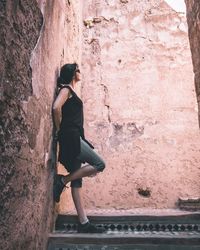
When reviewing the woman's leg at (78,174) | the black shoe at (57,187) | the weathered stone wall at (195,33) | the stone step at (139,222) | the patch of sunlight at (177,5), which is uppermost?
the patch of sunlight at (177,5)

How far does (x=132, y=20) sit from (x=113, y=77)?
110cm

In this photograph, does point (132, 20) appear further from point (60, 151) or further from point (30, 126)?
point (30, 126)

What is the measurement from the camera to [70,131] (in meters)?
2.64

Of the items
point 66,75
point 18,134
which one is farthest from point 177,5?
point 18,134

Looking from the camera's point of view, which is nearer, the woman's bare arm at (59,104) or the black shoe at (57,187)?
the woman's bare arm at (59,104)

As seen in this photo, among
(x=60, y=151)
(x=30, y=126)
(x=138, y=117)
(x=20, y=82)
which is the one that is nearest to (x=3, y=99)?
(x=20, y=82)

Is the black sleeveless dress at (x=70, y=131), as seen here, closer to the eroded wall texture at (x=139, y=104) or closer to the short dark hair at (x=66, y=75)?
the short dark hair at (x=66, y=75)

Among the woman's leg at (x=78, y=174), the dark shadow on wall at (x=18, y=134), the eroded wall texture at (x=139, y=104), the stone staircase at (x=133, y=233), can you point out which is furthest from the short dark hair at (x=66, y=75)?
the eroded wall texture at (x=139, y=104)

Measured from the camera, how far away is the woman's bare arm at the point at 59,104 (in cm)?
256

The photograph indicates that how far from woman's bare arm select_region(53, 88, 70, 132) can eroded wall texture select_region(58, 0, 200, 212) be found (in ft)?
7.09

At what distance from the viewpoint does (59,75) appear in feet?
9.56

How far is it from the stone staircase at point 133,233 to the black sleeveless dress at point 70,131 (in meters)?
0.57

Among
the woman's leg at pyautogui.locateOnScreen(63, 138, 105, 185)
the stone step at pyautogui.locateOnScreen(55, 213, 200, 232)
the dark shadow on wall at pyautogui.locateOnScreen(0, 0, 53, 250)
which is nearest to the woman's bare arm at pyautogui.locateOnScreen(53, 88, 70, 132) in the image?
the woman's leg at pyautogui.locateOnScreen(63, 138, 105, 185)

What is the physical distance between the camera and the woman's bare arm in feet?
8.41
